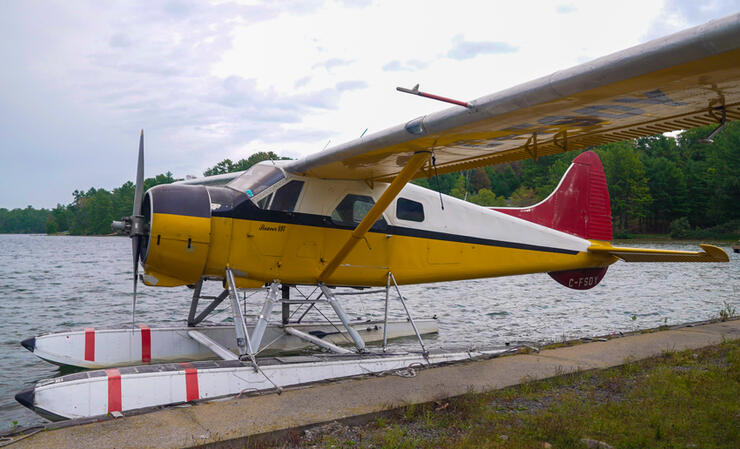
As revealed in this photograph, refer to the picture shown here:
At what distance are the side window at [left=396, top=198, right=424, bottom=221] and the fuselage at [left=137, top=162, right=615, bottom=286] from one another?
0.05ft

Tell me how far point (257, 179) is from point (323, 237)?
3.76 feet

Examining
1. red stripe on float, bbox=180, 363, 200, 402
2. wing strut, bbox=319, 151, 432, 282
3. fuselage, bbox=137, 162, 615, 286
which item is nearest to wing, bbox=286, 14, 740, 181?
wing strut, bbox=319, 151, 432, 282

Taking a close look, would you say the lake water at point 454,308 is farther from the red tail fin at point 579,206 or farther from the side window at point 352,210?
the side window at point 352,210

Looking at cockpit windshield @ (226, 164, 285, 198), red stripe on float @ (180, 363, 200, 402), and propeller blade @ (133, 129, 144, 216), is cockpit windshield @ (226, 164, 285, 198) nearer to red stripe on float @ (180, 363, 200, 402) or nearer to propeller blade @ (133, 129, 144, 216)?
propeller blade @ (133, 129, 144, 216)

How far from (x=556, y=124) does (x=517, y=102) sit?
1165 mm

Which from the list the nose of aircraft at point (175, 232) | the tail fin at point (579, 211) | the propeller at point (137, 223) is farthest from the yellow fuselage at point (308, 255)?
the tail fin at point (579, 211)

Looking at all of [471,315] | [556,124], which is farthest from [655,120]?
[471,315]

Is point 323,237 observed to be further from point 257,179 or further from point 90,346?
point 90,346

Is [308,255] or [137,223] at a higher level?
[137,223]

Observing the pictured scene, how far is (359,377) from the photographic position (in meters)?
5.86

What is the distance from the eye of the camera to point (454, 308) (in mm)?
15953

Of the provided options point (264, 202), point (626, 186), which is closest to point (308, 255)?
point (264, 202)

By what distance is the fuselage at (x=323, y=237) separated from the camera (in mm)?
6379

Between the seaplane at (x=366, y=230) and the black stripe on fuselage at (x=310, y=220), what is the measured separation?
0.02 metres
